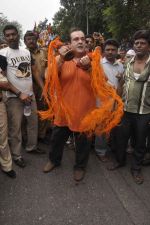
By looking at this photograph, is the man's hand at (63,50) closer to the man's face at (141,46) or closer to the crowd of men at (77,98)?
the crowd of men at (77,98)

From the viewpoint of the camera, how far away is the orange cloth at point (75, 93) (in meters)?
3.71

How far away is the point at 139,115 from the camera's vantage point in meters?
4.02

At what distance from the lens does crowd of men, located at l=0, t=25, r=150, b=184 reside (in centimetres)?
374

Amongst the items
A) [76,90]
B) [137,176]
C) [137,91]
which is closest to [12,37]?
[76,90]

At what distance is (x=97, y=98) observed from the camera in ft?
12.7

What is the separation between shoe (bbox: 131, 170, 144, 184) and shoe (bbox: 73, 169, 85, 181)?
2.36ft

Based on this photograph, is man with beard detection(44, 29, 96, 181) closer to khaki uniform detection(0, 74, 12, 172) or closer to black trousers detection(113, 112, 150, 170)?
black trousers detection(113, 112, 150, 170)

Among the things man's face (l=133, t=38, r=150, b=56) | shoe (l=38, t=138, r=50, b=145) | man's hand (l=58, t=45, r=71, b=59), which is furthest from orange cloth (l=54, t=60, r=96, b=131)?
shoe (l=38, t=138, r=50, b=145)

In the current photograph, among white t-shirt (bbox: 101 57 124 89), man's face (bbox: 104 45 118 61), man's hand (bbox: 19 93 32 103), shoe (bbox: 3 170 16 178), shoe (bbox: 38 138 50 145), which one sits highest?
man's face (bbox: 104 45 118 61)

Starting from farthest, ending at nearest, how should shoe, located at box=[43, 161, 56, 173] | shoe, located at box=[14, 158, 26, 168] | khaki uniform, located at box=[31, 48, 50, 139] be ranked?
khaki uniform, located at box=[31, 48, 50, 139], shoe, located at box=[14, 158, 26, 168], shoe, located at box=[43, 161, 56, 173]

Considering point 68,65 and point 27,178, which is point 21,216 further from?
point 68,65

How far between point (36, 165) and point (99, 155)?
3.44ft

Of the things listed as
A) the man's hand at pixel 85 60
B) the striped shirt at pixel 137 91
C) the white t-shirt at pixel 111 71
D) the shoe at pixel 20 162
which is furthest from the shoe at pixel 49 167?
the man's hand at pixel 85 60

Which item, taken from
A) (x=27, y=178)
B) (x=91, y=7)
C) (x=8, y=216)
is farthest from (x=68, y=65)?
(x=91, y=7)
